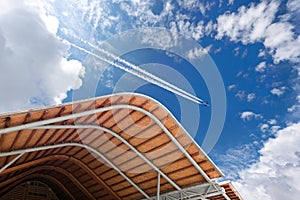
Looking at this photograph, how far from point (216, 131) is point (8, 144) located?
43.1 ft

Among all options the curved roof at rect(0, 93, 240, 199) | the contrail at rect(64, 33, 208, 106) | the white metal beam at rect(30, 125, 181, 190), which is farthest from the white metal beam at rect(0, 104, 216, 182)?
the contrail at rect(64, 33, 208, 106)

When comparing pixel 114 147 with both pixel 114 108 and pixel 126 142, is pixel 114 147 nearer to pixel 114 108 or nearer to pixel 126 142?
pixel 126 142

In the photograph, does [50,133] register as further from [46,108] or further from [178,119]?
[178,119]

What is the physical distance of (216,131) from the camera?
20891mm

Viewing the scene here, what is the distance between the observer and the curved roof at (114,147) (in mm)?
15836

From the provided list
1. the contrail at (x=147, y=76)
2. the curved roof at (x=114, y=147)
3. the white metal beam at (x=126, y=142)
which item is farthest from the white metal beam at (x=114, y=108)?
the contrail at (x=147, y=76)

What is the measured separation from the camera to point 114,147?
21453mm

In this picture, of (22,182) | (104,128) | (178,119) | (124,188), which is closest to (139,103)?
(178,119)

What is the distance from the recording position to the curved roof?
52.0 feet

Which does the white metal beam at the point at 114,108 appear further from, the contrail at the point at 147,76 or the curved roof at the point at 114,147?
the contrail at the point at 147,76

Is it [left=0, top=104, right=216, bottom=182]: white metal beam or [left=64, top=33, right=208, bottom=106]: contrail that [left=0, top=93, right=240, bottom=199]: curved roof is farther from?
[left=64, top=33, right=208, bottom=106]: contrail

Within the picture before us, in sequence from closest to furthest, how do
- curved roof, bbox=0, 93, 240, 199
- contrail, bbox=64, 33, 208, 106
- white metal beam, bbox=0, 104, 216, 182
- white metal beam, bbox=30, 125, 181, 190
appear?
white metal beam, bbox=0, 104, 216, 182 < curved roof, bbox=0, 93, 240, 199 < white metal beam, bbox=30, 125, 181, 190 < contrail, bbox=64, 33, 208, 106

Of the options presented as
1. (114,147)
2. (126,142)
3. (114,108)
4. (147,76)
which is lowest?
(114,108)

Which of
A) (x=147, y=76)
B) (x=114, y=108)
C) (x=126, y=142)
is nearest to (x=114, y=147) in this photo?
(x=126, y=142)
